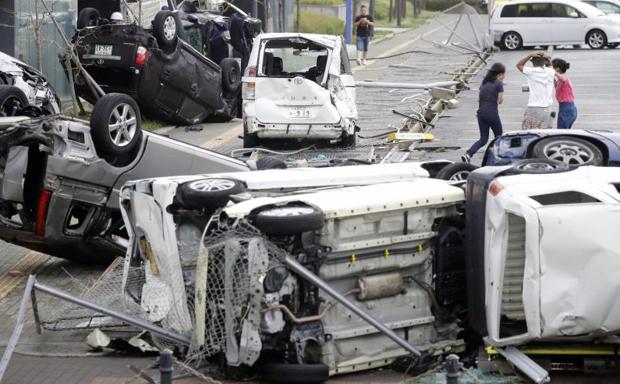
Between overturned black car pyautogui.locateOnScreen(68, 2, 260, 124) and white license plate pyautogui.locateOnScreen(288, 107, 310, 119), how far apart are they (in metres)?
3.03

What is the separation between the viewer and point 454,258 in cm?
1015

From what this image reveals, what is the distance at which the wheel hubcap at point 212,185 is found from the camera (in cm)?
990

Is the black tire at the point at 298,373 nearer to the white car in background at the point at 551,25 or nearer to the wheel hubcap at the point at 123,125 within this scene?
the wheel hubcap at the point at 123,125

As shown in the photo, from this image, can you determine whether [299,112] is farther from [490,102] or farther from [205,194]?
[205,194]

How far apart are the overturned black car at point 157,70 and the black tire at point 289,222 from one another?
44.2 feet

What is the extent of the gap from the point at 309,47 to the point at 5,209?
908cm

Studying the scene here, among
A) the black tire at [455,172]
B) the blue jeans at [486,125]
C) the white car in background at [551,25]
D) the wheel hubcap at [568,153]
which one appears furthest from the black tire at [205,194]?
the white car in background at [551,25]

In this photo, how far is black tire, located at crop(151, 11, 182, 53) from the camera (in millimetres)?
22469

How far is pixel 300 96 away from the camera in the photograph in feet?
67.6

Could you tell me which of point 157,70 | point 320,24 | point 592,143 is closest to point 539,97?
point 592,143

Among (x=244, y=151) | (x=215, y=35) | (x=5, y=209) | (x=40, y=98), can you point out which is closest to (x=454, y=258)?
(x=5, y=209)

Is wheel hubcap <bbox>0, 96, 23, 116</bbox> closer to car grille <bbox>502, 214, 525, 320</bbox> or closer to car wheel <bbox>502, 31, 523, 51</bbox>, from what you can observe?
car grille <bbox>502, 214, 525, 320</bbox>

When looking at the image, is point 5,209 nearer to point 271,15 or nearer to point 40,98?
point 40,98

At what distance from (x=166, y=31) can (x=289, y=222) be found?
13.9 meters
